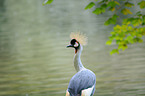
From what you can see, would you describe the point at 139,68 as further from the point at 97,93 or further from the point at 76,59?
the point at 76,59

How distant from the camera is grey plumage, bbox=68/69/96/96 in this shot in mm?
4375

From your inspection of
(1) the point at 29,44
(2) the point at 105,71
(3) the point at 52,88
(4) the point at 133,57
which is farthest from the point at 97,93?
(1) the point at 29,44

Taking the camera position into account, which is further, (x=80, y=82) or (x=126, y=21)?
(x=126, y=21)

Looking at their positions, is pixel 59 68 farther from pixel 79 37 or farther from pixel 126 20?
pixel 79 37

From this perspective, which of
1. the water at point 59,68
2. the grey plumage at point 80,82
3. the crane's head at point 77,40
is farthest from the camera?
the water at point 59,68

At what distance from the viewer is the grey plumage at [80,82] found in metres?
4.38

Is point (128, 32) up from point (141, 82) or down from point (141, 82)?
up

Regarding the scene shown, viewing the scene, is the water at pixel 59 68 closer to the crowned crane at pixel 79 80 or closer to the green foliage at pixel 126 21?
the green foliage at pixel 126 21

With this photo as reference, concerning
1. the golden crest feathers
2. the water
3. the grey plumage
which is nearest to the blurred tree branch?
the golden crest feathers

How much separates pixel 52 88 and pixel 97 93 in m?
1.71

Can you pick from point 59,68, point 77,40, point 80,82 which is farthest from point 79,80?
point 59,68

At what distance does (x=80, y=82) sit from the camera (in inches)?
176

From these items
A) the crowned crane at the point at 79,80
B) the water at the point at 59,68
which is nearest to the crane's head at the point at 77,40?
the crowned crane at the point at 79,80

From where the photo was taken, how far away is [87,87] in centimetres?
446
